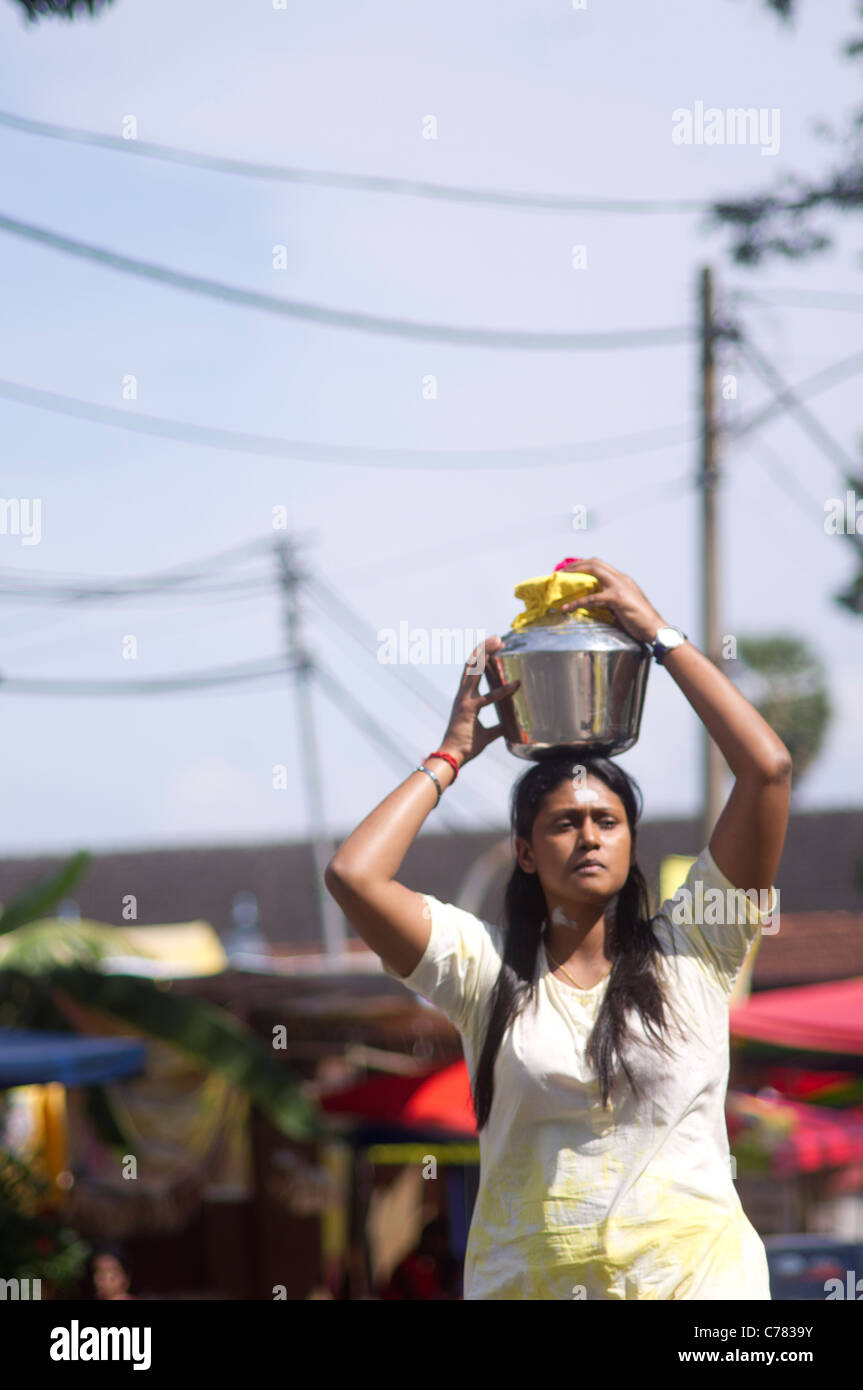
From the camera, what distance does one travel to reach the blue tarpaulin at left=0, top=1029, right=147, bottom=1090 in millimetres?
7113

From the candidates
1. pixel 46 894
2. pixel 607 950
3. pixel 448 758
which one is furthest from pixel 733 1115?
pixel 448 758

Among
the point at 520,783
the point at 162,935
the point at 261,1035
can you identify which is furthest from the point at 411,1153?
the point at 162,935

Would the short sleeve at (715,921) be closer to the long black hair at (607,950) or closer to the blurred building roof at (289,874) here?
the long black hair at (607,950)

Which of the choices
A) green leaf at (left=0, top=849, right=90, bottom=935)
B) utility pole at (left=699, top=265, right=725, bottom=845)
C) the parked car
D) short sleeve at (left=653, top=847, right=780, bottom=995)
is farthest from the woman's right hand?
green leaf at (left=0, top=849, right=90, bottom=935)

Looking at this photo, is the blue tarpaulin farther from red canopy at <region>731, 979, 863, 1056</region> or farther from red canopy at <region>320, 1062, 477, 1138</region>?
red canopy at <region>731, 979, 863, 1056</region>

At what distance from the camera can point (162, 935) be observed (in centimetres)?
1708

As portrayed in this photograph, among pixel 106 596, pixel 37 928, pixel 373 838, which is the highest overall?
pixel 106 596

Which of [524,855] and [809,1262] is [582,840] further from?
[809,1262]

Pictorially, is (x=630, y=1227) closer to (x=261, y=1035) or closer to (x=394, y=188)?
(x=394, y=188)

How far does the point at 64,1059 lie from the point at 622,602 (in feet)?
18.1

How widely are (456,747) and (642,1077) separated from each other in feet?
2.17

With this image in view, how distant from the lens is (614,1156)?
2.37m

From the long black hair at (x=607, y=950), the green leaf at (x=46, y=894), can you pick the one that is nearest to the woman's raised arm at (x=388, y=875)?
the long black hair at (x=607, y=950)
